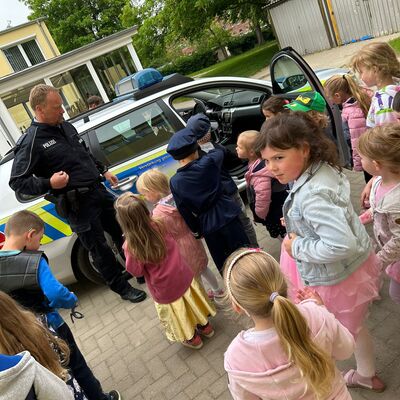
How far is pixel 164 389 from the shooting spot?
2816mm

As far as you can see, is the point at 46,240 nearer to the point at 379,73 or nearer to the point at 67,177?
the point at 67,177

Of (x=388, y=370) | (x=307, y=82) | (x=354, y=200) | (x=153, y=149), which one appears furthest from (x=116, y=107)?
(x=388, y=370)

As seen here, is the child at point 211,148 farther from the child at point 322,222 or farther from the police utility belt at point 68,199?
the police utility belt at point 68,199

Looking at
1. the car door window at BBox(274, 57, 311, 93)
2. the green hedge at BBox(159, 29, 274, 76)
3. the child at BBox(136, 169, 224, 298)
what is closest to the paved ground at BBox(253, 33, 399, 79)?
the car door window at BBox(274, 57, 311, 93)

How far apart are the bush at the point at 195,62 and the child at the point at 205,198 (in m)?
36.7

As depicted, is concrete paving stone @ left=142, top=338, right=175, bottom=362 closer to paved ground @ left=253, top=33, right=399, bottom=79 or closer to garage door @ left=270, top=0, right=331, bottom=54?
paved ground @ left=253, top=33, right=399, bottom=79

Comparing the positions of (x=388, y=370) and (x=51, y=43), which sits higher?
(x=51, y=43)

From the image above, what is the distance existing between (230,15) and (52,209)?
2241 centimetres

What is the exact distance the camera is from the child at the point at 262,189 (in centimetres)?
303

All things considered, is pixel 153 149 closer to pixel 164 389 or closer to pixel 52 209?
pixel 52 209

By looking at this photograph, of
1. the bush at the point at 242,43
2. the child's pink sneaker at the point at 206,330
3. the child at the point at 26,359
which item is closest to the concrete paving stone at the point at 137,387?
the child's pink sneaker at the point at 206,330

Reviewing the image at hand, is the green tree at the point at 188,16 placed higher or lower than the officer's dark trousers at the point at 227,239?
higher

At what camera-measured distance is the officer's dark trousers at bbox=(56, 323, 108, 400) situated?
8.20ft

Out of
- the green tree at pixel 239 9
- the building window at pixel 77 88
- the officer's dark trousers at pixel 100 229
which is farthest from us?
the green tree at pixel 239 9
